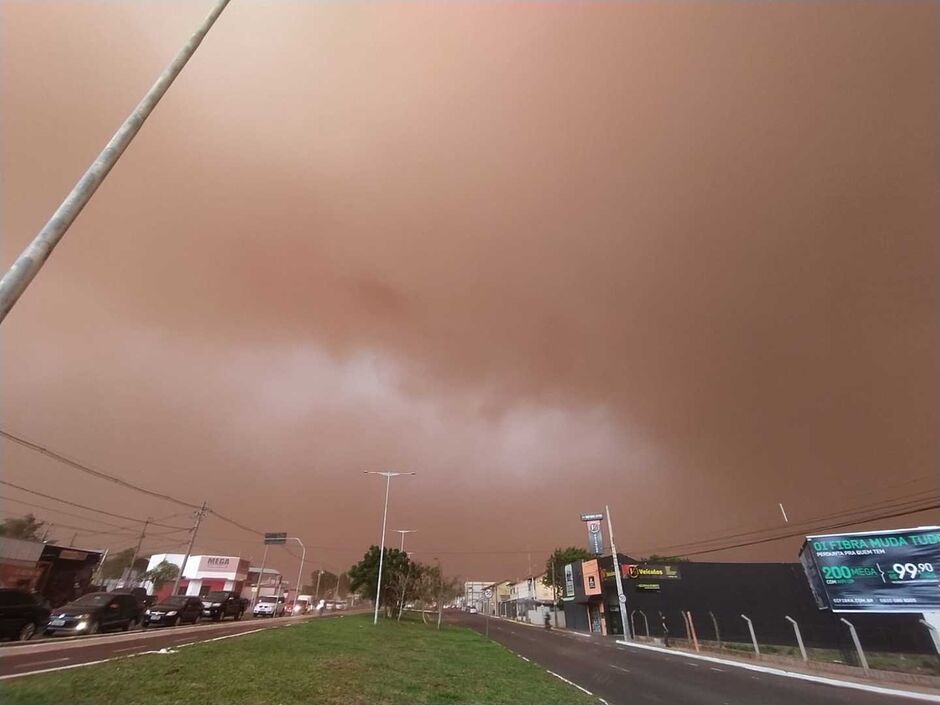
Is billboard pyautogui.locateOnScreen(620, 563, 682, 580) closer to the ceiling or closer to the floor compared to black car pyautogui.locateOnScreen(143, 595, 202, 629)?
closer to the ceiling

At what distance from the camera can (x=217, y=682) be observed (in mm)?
10188

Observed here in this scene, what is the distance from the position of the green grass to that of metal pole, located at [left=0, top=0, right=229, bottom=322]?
8.07 meters

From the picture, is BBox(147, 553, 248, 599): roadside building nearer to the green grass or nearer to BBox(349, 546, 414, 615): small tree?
BBox(349, 546, 414, 615): small tree

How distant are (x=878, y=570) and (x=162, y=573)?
4665 inches

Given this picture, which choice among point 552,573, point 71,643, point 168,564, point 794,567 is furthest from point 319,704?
point 168,564

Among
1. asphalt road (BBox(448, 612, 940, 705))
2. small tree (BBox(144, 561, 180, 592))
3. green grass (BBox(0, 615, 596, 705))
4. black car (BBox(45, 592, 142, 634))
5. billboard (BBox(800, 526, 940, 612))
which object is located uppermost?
small tree (BBox(144, 561, 180, 592))

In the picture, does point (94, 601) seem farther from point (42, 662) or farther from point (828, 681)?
point (828, 681)

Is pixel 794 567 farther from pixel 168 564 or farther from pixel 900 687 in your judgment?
pixel 168 564

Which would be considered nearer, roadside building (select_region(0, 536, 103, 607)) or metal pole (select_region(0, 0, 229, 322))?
metal pole (select_region(0, 0, 229, 322))

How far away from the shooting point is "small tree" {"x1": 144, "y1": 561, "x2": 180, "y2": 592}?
9131cm

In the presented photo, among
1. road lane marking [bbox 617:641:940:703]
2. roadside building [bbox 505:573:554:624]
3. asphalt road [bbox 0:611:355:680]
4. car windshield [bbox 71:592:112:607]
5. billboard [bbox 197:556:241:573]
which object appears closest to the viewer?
asphalt road [bbox 0:611:355:680]

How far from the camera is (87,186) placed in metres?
4.54

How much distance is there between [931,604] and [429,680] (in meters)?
22.6

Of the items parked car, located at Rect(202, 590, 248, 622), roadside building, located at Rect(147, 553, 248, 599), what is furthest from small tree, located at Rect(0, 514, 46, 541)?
parked car, located at Rect(202, 590, 248, 622)
